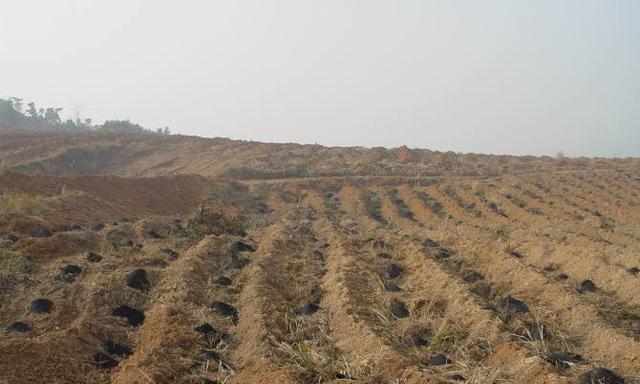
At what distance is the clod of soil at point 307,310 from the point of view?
5.79 meters

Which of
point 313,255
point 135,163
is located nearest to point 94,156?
point 135,163

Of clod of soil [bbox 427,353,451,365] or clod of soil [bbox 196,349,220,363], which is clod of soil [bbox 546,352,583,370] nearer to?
clod of soil [bbox 427,353,451,365]

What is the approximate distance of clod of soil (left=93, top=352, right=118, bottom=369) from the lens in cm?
446

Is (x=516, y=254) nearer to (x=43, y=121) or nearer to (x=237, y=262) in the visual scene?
(x=237, y=262)

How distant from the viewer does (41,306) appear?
18.1ft

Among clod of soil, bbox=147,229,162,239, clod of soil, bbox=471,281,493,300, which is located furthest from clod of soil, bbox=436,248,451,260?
clod of soil, bbox=147,229,162,239

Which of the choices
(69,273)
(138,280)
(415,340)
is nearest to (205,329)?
(138,280)

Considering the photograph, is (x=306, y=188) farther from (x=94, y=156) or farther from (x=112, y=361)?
(x=112, y=361)

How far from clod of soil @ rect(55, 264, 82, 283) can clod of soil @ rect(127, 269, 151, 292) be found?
63cm

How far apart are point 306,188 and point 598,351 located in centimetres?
1466

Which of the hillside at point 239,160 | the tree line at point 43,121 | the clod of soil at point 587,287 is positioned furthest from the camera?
the tree line at point 43,121

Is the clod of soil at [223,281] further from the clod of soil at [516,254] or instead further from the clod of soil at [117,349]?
the clod of soil at [516,254]

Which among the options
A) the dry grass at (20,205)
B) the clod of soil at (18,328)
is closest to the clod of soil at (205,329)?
the clod of soil at (18,328)

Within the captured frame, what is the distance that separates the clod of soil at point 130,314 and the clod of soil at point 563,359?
12.0ft
